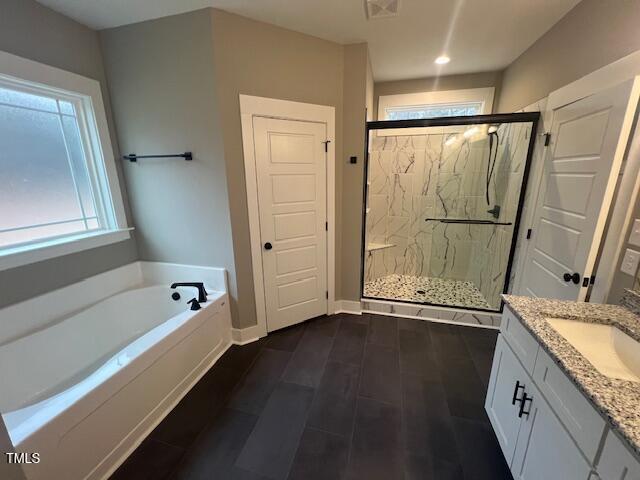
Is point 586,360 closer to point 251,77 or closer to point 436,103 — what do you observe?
point 251,77

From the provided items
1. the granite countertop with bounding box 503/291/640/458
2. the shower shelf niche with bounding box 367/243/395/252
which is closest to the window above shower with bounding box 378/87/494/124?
the shower shelf niche with bounding box 367/243/395/252

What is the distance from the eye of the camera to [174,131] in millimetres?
2100

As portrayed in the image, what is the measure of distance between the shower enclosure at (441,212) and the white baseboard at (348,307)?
0.18 m

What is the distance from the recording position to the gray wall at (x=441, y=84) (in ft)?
10.3

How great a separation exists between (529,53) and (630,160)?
5.81 ft

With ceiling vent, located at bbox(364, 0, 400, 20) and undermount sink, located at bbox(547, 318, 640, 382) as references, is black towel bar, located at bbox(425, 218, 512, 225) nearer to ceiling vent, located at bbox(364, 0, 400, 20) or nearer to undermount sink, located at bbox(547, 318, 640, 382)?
undermount sink, located at bbox(547, 318, 640, 382)

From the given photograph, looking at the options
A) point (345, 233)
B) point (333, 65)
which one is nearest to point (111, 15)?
point (333, 65)

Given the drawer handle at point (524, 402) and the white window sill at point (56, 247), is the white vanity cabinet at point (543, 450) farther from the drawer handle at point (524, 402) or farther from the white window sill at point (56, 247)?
the white window sill at point (56, 247)

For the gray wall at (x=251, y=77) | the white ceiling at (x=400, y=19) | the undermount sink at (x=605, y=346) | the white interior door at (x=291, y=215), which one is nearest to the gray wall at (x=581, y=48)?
the white ceiling at (x=400, y=19)

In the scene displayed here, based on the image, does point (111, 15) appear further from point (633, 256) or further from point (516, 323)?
→ point (633, 256)

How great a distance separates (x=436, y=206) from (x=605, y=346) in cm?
244

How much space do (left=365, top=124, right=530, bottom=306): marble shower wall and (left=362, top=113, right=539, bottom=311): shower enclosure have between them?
11 mm

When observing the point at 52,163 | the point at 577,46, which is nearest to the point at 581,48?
the point at 577,46

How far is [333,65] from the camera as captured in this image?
232 centimetres
